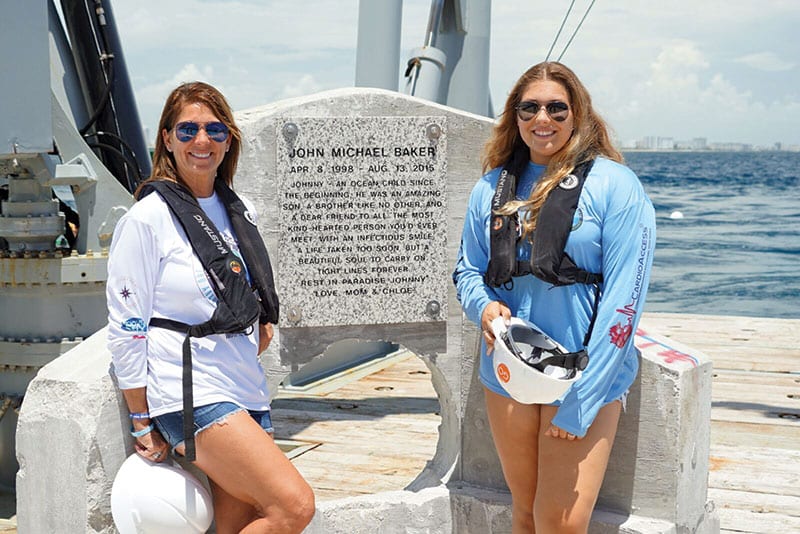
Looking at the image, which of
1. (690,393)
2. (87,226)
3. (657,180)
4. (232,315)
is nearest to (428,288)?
(690,393)

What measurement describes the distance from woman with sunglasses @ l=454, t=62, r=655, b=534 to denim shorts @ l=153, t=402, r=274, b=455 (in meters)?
0.85

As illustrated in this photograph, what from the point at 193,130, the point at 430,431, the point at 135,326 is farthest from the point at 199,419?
the point at 430,431

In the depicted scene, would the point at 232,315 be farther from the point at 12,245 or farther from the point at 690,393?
the point at 12,245

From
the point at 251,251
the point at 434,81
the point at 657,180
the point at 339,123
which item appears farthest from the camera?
the point at 657,180

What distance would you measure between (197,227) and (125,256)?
0.77 ft

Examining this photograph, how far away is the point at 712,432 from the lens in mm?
7113

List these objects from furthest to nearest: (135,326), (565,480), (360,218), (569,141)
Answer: (360,218), (569,141), (565,480), (135,326)

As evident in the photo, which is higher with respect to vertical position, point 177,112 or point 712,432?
point 177,112

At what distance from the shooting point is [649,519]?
4.03 metres

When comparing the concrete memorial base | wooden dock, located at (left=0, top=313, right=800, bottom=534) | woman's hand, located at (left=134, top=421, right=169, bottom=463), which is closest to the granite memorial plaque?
the concrete memorial base

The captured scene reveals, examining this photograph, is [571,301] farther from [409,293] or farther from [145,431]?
[145,431]

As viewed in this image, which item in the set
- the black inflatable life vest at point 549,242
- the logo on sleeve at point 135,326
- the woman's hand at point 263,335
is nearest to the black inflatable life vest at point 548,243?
the black inflatable life vest at point 549,242

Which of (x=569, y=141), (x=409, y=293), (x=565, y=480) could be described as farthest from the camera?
(x=409, y=293)

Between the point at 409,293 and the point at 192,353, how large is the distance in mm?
1513
